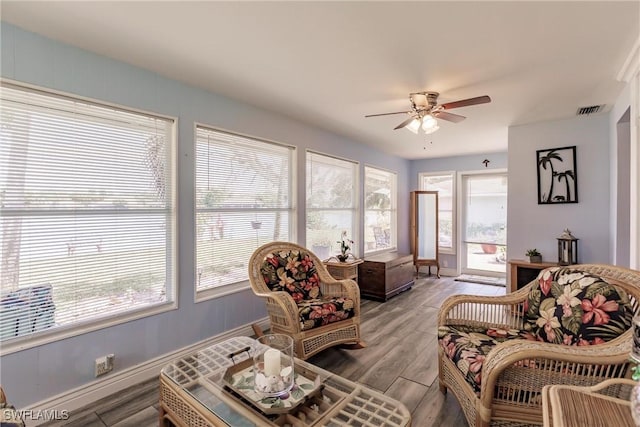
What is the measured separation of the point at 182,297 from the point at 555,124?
464cm

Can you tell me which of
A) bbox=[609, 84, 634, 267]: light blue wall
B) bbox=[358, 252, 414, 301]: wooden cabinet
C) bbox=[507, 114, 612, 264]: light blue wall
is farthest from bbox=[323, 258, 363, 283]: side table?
bbox=[609, 84, 634, 267]: light blue wall

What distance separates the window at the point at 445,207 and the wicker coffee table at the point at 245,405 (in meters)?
5.37

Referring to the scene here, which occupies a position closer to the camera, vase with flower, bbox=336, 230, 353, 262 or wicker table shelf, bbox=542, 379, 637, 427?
wicker table shelf, bbox=542, 379, 637, 427

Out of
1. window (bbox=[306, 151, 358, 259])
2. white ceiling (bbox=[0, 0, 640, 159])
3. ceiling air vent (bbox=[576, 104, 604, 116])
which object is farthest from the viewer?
window (bbox=[306, 151, 358, 259])

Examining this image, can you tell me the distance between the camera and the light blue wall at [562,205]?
11.5ft

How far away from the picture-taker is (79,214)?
2076mm

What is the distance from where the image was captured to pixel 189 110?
270 cm

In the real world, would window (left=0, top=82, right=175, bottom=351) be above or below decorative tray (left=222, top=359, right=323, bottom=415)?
above

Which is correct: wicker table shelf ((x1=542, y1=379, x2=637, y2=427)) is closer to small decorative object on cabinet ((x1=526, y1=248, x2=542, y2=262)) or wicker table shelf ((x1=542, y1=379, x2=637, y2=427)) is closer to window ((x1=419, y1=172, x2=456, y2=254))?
small decorative object on cabinet ((x1=526, y1=248, x2=542, y2=262))

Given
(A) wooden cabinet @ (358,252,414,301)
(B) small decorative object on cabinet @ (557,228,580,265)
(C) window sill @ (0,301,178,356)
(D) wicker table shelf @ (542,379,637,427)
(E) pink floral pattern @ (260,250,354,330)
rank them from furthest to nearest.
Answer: (A) wooden cabinet @ (358,252,414,301) → (B) small decorative object on cabinet @ (557,228,580,265) → (E) pink floral pattern @ (260,250,354,330) → (C) window sill @ (0,301,178,356) → (D) wicker table shelf @ (542,379,637,427)

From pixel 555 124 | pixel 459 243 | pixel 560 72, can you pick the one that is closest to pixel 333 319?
pixel 560 72

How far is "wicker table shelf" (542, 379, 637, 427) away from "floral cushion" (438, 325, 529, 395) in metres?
0.55

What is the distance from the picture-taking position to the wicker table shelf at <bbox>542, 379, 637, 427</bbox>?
35.0 inches

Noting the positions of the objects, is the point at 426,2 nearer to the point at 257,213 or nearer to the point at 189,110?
the point at 189,110
